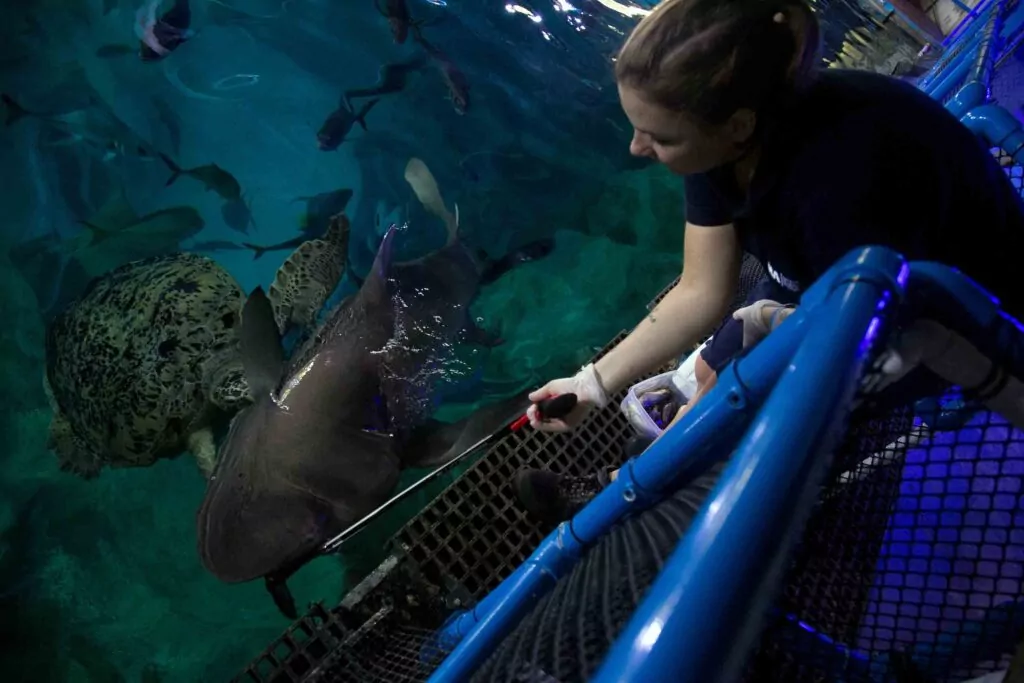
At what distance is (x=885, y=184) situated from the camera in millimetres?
1214

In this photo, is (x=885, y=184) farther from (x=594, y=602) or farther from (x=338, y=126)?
(x=338, y=126)

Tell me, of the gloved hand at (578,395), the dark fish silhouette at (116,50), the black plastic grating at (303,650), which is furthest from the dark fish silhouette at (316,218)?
the gloved hand at (578,395)

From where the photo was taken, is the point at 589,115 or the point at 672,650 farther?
the point at 589,115

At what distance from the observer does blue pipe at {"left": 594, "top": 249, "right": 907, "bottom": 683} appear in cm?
59

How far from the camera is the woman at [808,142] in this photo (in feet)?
4.06

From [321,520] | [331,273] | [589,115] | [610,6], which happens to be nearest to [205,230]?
[331,273]

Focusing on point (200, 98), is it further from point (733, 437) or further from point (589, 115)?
point (733, 437)

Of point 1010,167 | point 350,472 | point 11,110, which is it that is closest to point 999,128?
point 1010,167

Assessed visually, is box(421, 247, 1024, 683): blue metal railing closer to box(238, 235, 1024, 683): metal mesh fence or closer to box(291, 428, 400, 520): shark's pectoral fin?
box(238, 235, 1024, 683): metal mesh fence

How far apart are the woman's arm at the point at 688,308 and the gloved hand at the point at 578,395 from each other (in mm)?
33

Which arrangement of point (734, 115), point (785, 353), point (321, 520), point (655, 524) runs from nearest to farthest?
point (785, 353) < point (655, 524) < point (734, 115) < point (321, 520)

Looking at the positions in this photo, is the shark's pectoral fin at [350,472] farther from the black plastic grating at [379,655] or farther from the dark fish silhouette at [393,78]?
the dark fish silhouette at [393,78]

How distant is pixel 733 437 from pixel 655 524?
0.30m

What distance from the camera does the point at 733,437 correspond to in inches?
41.7
